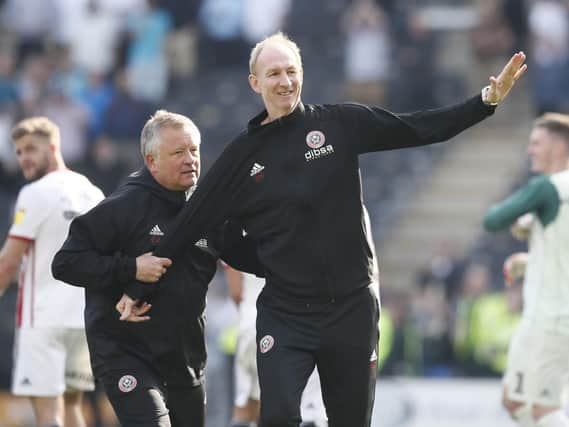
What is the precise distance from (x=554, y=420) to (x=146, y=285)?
329 centimetres

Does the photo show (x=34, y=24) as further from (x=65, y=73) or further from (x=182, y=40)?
(x=182, y=40)

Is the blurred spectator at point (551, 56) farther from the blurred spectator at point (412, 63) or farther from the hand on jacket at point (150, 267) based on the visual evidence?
the hand on jacket at point (150, 267)

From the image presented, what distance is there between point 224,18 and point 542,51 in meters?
4.68

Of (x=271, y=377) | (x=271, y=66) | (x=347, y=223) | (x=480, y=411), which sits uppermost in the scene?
(x=271, y=66)

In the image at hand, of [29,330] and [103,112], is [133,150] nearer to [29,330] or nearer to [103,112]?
[103,112]

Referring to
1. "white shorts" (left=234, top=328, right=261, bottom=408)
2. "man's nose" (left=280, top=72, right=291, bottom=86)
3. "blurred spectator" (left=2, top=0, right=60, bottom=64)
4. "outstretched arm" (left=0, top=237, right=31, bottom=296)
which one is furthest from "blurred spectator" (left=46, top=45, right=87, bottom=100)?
"man's nose" (left=280, top=72, right=291, bottom=86)

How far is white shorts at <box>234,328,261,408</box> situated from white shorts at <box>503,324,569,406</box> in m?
1.93

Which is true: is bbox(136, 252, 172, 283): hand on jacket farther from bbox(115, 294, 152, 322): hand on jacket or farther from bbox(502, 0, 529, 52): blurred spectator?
bbox(502, 0, 529, 52): blurred spectator

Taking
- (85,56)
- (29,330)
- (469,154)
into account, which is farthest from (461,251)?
(29,330)

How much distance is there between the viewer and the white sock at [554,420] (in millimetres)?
9875

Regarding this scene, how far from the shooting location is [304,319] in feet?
25.7

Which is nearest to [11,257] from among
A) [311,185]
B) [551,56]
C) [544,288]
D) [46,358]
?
[46,358]

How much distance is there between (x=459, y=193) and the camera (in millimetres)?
19875

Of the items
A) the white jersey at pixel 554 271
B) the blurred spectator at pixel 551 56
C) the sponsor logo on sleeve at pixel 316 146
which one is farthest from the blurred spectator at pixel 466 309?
the sponsor logo on sleeve at pixel 316 146
